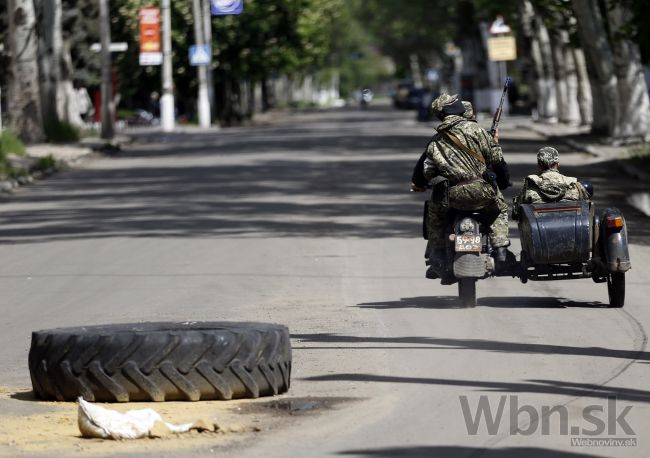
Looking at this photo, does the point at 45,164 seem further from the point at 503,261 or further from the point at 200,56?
the point at 200,56

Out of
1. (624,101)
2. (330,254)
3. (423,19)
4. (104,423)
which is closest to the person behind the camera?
(104,423)

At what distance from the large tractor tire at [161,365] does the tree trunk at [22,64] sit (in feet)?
111

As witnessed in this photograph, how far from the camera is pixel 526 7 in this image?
5994cm

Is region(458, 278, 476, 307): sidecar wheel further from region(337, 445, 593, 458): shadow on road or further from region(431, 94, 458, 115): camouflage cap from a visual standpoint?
region(337, 445, 593, 458): shadow on road

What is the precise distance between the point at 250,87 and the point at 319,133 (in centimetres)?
3950

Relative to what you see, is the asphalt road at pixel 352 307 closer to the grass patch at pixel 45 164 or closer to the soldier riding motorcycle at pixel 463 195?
the soldier riding motorcycle at pixel 463 195

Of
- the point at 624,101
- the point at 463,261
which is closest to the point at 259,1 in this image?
the point at 624,101

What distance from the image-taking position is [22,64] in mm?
42438

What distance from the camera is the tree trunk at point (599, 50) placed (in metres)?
38.5

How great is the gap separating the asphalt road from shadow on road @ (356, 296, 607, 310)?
3cm

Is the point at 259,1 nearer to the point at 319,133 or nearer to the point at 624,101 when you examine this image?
the point at 319,133

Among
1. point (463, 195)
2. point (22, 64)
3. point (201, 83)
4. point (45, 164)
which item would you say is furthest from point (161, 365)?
point (201, 83)

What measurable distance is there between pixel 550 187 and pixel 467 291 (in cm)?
115

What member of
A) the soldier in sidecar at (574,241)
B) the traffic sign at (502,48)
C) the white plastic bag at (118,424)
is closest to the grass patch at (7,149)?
the soldier in sidecar at (574,241)
